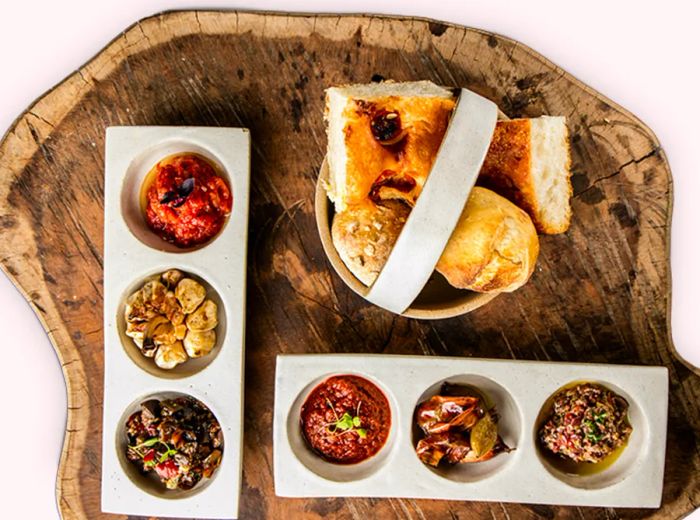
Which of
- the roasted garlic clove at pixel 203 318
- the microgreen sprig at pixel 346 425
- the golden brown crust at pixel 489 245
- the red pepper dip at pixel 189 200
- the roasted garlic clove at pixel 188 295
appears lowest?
the microgreen sprig at pixel 346 425

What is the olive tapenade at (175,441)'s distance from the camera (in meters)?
2.54

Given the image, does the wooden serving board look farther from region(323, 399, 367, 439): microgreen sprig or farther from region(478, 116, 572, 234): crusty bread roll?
region(478, 116, 572, 234): crusty bread roll

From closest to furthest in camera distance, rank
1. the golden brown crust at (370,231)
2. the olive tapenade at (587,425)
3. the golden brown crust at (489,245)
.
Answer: the golden brown crust at (489,245), the golden brown crust at (370,231), the olive tapenade at (587,425)

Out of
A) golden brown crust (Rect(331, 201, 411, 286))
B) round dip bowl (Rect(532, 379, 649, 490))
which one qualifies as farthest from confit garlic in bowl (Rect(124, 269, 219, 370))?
round dip bowl (Rect(532, 379, 649, 490))

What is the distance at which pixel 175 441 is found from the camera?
2529mm

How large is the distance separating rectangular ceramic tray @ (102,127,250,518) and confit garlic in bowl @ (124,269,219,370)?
Result: 0.05 meters

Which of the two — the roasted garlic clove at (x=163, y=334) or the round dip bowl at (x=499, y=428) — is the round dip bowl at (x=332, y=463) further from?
the roasted garlic clove at (x=163, y=334)

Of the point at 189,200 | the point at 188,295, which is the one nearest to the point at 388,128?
the point at 189,200

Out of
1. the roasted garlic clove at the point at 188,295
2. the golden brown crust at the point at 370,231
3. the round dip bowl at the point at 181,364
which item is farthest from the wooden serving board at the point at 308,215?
the golden brown crust at the point at 370,231

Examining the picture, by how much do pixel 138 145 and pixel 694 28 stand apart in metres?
2.50

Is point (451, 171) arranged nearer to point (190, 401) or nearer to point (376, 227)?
point (376, 227)

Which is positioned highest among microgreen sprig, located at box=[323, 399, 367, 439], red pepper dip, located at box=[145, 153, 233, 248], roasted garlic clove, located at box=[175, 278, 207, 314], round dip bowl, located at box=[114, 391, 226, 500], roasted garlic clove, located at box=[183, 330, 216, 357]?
red pepper dip, located at box=[145, 153, 233, 248]

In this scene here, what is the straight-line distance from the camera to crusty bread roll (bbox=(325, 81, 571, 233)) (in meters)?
2.12

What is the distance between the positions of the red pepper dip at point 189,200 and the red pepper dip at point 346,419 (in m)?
0.81
